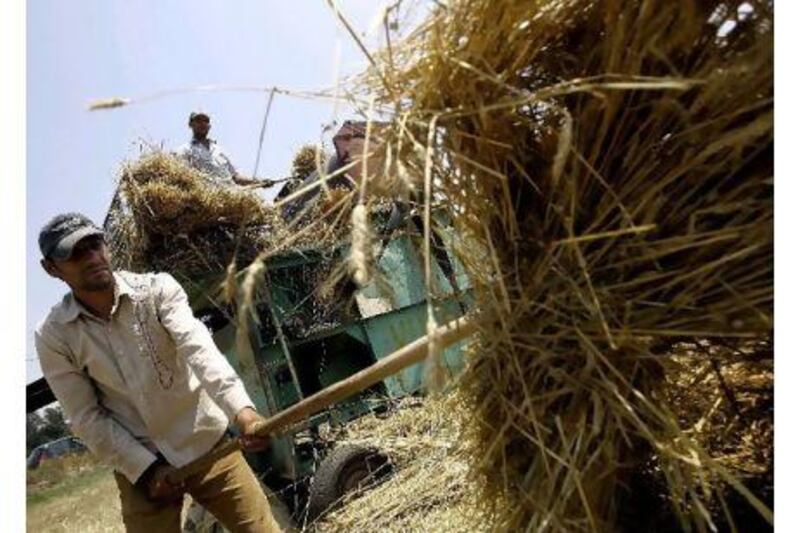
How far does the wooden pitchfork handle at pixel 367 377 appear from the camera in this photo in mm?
1896

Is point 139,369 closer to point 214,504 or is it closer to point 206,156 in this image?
point 214,504

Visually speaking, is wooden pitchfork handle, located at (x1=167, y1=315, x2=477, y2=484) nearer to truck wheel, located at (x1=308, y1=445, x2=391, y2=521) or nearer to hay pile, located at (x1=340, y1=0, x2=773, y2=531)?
hay pile, located at (x1=340, y1=0, x2=773, y2=531)

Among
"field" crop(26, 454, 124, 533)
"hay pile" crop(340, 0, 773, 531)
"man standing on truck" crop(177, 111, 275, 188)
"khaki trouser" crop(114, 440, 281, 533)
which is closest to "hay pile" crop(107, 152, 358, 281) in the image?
"man standing on truck" crop(177, 111, 275, 188)

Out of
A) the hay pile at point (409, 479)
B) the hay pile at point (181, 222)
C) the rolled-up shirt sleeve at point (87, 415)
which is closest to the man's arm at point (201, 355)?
the rolled-up shirt sleeve at point (87, 415)

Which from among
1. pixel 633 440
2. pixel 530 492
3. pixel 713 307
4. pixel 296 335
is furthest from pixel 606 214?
pixel 296 335

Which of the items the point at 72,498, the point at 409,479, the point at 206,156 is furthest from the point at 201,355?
the point at 72,498

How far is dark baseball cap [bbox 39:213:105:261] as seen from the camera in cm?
347

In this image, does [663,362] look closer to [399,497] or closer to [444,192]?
[444,192]

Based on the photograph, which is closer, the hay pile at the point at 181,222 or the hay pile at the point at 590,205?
the hay pile at the point at 590,205

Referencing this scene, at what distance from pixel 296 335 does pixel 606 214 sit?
14.8ft

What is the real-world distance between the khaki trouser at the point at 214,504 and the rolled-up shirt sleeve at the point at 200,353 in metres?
0.36

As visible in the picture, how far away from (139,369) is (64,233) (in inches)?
29.8

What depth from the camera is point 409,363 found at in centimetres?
200

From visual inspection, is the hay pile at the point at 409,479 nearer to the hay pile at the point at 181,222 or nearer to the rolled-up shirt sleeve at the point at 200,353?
the rolled-up shirt sleeve at the point at 200,353
